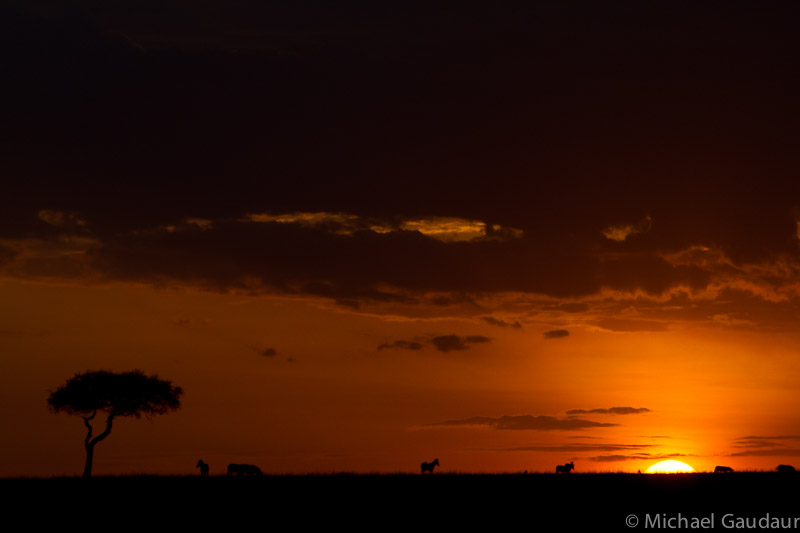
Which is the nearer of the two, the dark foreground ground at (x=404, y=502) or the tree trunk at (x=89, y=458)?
the dark foreground ground at (x=404, y=502)

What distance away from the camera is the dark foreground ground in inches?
1644

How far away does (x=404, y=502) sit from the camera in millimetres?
48375

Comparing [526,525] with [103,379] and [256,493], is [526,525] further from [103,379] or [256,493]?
[103,379]

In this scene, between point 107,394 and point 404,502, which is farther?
point 107,394

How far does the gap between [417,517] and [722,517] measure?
13692 millimetres

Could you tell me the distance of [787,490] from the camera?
5481 cm

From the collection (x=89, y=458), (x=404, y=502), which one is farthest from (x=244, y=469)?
(x=404, y=502)

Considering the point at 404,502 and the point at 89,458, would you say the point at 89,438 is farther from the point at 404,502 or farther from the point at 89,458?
the point at 404,502

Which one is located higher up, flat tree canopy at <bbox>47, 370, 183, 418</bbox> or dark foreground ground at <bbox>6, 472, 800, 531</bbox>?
flat tree canopy at <bbox>47, 370, 183, 418</bbox>

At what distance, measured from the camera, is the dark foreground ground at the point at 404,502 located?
41750mm

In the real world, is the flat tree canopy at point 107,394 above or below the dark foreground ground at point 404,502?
above

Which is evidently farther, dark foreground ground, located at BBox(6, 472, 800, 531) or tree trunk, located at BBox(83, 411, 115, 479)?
tree trunk, located at BBox(83, 411, 115, 479)

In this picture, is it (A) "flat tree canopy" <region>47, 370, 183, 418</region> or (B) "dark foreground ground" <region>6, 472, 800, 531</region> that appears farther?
(A) "flat tree canopy" <region>47, 370, 183, 418</region>

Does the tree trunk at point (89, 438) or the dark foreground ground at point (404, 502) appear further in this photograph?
the tree trunk at point (89, 438)
